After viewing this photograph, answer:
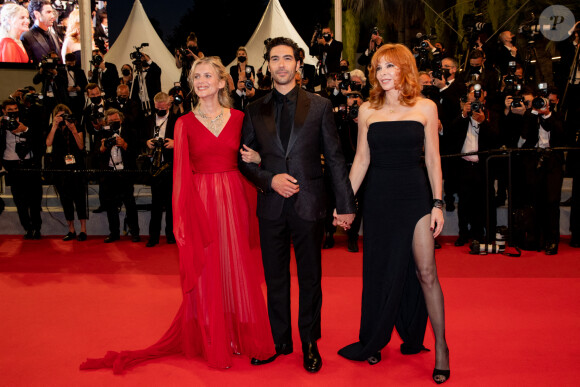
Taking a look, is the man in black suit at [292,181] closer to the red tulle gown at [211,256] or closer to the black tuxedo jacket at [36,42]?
the red tulle gown at [211,256]

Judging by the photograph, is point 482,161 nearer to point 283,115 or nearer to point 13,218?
point 283,115

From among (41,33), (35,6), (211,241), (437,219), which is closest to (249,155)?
(211,241)

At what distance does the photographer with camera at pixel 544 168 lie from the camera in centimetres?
610

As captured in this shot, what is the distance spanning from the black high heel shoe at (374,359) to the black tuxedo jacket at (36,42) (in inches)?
427

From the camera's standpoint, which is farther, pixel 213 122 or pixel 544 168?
pixel 544 168

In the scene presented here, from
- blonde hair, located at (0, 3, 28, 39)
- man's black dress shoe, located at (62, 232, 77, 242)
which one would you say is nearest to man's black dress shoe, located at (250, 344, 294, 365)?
man's black dress shoe, located at (62, 232, 77, 242)

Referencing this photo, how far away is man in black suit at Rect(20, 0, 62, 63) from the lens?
460 inches

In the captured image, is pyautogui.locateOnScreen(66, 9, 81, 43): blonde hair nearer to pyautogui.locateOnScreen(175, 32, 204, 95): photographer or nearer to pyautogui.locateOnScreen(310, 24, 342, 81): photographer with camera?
pyautogui.locateOnScreen(175, 32, 204, 95): photographer

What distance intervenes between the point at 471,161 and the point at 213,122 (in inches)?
153

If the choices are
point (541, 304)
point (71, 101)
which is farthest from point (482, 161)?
point (71, 101)

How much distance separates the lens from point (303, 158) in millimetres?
3062

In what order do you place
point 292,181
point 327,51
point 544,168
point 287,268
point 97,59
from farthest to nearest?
point 97,59, point 327,51, point 544,168, point 287,268, point 292,181

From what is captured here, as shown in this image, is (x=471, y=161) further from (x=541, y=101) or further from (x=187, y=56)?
(x=187, y=56)

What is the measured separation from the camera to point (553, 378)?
289 cm
